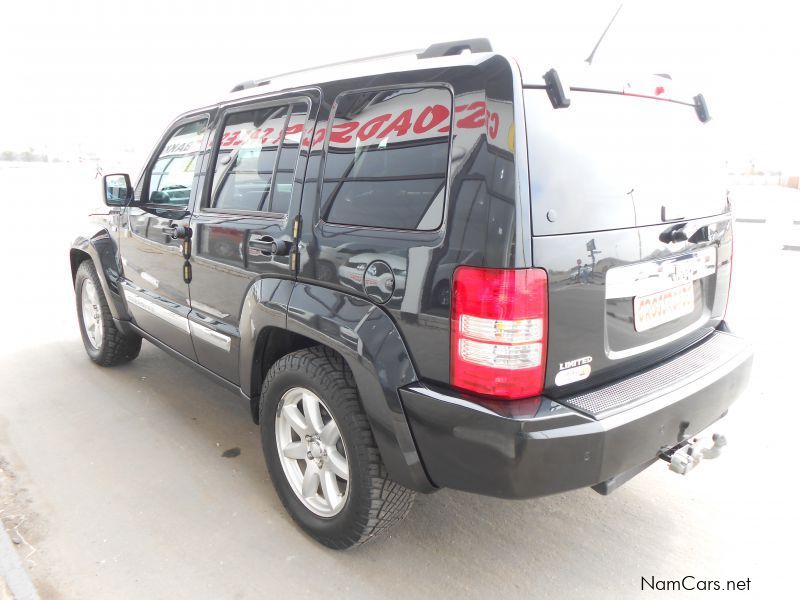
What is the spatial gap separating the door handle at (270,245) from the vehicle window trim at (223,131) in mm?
119

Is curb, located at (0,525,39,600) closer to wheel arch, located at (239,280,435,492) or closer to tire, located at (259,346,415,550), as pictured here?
tire, located at (259,346,415,550)

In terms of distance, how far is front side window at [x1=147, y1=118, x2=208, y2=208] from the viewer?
333cm

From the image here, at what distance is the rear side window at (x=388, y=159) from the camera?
77.7 inches

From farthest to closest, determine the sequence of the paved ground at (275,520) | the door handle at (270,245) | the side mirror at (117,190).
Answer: the side mirror at (117,190) → the door handle at (270,245) → the paved ground at (275,520)

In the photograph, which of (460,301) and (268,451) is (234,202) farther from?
(460,301)

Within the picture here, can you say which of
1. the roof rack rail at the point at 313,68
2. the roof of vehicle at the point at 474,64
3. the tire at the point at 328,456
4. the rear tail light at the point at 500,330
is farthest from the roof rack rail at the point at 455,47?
the tire at the point at 328,456

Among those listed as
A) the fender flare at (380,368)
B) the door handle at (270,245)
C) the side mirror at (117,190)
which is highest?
the side mirror at (117,190)

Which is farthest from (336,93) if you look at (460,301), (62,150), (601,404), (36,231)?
(62,150)

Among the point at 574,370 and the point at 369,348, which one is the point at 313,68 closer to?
the point at 369,348

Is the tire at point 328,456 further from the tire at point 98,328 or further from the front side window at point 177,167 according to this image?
the tire at point 98,328

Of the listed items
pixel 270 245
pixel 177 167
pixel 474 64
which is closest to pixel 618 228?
pixel 474 64

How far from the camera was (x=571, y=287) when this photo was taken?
1.88 m

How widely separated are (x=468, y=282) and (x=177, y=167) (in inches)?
96.5

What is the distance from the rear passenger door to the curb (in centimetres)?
114
